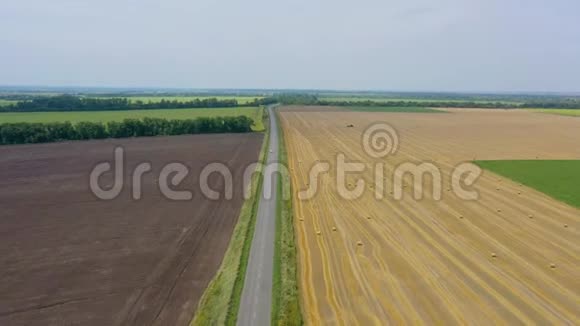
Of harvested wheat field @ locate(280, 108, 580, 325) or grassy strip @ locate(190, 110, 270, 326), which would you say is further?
harvested wheat field @ locate(280, 108, 580, 325)

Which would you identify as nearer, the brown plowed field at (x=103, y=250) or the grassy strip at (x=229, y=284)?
the grassy strip at (x=229, y=284)

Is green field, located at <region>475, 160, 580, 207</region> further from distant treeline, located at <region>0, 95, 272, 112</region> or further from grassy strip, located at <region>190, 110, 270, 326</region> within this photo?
distant treeline, located at <region>0, 95, 272, 112</region>

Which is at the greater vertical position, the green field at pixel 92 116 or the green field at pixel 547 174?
the green field at pixel 92 116

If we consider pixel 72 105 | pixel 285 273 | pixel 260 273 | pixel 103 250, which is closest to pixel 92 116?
pixel 72 105

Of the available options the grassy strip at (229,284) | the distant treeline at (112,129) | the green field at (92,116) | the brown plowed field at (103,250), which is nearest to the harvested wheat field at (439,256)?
the grassy strip at (229,284)

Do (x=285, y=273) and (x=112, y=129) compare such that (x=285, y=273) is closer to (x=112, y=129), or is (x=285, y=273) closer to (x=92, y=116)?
(x=112, y=129)

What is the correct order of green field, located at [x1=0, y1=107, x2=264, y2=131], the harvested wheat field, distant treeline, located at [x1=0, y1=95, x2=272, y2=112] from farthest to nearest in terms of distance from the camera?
distant treeline, located at [x1=0, y1=95, x2=272, y2=112], green field, located at [x1=0, y1=107, x2=264, y2=131], the harvested wheat field

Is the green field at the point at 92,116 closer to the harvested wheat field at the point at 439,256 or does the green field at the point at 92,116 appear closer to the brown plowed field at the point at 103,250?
the brown plowed field at the point at 103,250

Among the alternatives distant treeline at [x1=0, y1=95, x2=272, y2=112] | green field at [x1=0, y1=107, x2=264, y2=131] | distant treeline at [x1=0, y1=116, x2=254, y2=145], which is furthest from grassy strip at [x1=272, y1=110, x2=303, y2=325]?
distant treeline at [x1=0, y1=95, x2=272, y2=112]
